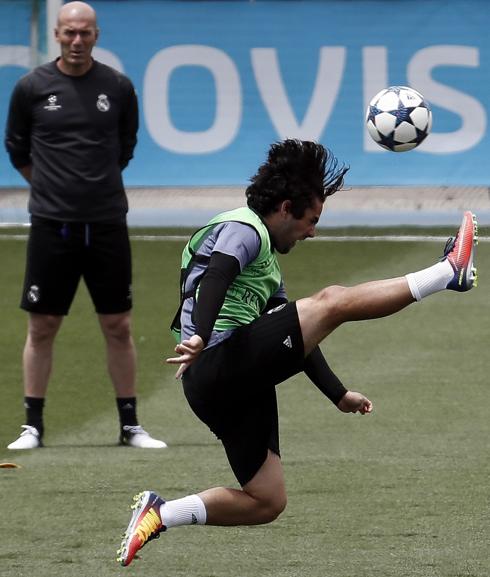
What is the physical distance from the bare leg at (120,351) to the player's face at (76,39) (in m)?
1.44

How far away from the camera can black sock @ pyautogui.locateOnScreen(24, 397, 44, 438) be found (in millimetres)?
8883

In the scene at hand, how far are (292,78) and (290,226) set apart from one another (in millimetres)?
11413

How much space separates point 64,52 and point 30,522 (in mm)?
2837

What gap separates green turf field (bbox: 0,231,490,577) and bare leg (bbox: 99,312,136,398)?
0.37m

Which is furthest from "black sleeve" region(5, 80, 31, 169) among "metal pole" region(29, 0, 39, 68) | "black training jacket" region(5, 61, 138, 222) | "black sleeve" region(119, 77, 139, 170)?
"metal pole" region(29, 0, 39, 68)

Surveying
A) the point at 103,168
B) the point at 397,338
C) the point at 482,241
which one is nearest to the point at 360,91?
the point at 482,241

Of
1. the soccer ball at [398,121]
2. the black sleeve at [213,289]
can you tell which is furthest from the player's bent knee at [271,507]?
the soccer ball at [398,121]

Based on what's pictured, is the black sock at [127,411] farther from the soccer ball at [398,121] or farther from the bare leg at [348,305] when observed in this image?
the bare leg at [348,305]

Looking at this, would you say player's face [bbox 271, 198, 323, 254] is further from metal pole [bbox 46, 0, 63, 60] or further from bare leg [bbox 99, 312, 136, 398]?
metal pole [bbox 46, 0, 63, 60]

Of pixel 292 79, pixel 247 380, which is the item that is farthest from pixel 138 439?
pixel 292 79

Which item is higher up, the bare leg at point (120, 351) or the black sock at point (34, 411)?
the bare leg at point (120, 351)

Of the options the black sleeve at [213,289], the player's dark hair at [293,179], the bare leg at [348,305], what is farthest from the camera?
the player's dark hair at [293,179]

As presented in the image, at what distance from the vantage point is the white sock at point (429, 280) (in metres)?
6.10

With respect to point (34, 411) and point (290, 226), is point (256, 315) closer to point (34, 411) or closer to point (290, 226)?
point (290, 226)
